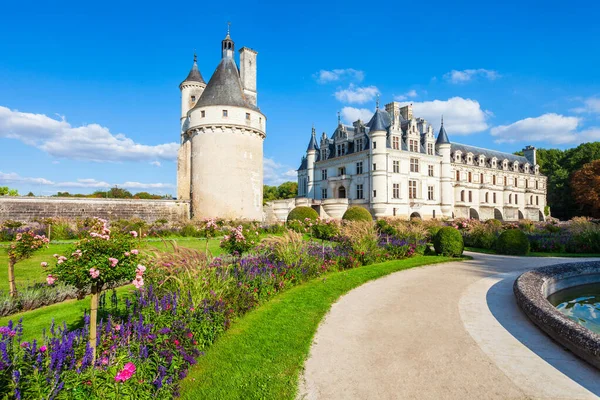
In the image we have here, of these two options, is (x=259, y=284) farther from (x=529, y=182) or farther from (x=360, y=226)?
(x=529, y=182)

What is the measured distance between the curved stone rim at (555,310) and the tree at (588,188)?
4339 cm

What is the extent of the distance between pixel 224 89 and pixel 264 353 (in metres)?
23.0

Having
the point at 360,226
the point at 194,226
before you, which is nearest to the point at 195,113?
the point at 194,226

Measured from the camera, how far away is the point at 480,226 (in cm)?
1850

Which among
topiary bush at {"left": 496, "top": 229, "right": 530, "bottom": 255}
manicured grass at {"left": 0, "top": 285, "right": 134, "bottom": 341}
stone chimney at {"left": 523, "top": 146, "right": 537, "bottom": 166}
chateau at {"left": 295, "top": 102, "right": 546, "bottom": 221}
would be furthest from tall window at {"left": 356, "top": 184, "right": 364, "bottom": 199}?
stone chimney at {"left": 523, "top": 146, "right": 537, "bottom": 166}

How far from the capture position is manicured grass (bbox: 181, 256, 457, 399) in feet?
11.5

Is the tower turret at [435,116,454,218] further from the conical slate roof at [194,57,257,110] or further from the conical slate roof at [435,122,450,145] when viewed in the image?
the conical slate roof at [194,57,257,110]

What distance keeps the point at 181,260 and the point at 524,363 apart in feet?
18.0

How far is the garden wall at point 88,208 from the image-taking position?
19487 mm

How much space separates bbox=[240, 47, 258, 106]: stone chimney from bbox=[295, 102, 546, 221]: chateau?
37.7 ft

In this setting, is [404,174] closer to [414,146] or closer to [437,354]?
[414,146]

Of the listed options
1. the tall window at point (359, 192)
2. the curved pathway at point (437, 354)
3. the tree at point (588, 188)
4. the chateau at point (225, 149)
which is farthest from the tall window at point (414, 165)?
the curved pathway at point (437, 354)

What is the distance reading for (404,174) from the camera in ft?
116

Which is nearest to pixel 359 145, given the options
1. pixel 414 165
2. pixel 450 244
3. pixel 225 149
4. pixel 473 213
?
pixel 414 165
